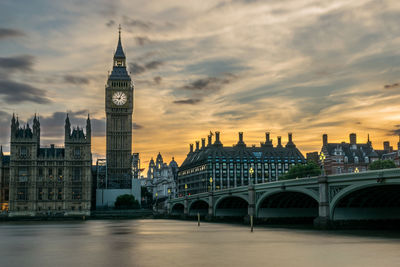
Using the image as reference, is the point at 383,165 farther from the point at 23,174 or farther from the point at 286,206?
the point at 23,174

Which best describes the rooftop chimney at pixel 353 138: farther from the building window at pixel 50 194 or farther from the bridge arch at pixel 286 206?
the building window at pixel 50 194

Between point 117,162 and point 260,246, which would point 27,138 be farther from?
point 260,246

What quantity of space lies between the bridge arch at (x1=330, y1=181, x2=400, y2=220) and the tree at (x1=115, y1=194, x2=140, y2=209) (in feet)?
361

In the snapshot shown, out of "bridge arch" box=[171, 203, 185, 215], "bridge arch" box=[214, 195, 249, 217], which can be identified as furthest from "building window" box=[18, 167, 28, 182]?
"bridge arch" box=[214, 195, 249, 217]

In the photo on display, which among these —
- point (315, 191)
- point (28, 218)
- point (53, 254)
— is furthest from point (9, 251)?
point (28, 218)

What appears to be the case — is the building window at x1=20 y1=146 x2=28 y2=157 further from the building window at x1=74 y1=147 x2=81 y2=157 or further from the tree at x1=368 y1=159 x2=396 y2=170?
the tree at x1=368 y1=159 x2=396 y2=170

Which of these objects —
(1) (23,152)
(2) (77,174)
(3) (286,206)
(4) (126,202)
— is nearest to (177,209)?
(4) (126,202)

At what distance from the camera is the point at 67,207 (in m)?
172

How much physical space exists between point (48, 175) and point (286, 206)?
101161 millimetres

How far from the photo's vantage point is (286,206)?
98312mm

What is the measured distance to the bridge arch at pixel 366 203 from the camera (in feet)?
214

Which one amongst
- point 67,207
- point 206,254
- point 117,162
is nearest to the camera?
point 206,254

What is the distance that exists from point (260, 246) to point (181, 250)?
7.71 m

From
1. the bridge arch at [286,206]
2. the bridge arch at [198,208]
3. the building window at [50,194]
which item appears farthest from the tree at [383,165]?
the building window at [50,194]
